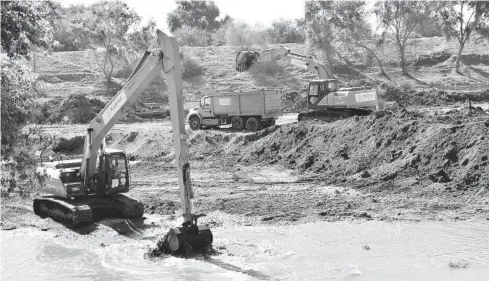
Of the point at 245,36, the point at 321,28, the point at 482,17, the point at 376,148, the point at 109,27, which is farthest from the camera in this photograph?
the point at 245,36

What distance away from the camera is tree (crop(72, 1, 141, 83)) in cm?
4288

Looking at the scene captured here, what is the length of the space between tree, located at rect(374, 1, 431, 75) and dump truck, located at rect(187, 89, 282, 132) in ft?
63.3

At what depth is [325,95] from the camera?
1207 inches

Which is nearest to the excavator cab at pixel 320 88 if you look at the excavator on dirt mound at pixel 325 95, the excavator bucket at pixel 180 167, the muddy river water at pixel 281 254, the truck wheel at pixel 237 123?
the excavator on dirt mound at pixel 325 95

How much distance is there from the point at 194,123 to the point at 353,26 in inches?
791

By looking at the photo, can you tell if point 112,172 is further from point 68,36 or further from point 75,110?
point 68,36

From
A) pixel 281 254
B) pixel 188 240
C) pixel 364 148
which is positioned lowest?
pixel 281 254

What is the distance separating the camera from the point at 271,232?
53.4ft

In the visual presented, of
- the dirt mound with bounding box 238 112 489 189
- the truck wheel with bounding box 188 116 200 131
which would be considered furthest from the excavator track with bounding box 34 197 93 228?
the truck wheel with bounding box 188 116 200 131

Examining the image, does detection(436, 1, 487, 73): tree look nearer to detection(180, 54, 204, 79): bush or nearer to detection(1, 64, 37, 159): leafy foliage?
detection(180, 54, 204, 79): bush

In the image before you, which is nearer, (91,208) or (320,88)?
(91,208)

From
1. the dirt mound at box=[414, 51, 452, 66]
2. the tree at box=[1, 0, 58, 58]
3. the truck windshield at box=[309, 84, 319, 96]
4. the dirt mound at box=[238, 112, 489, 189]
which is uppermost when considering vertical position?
the dirt mound at box=[414, 51, 452, 66]

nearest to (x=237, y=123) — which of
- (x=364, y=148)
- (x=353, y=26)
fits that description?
(x=364, y=148)

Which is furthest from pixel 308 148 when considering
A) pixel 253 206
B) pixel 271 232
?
pixel 271 232
